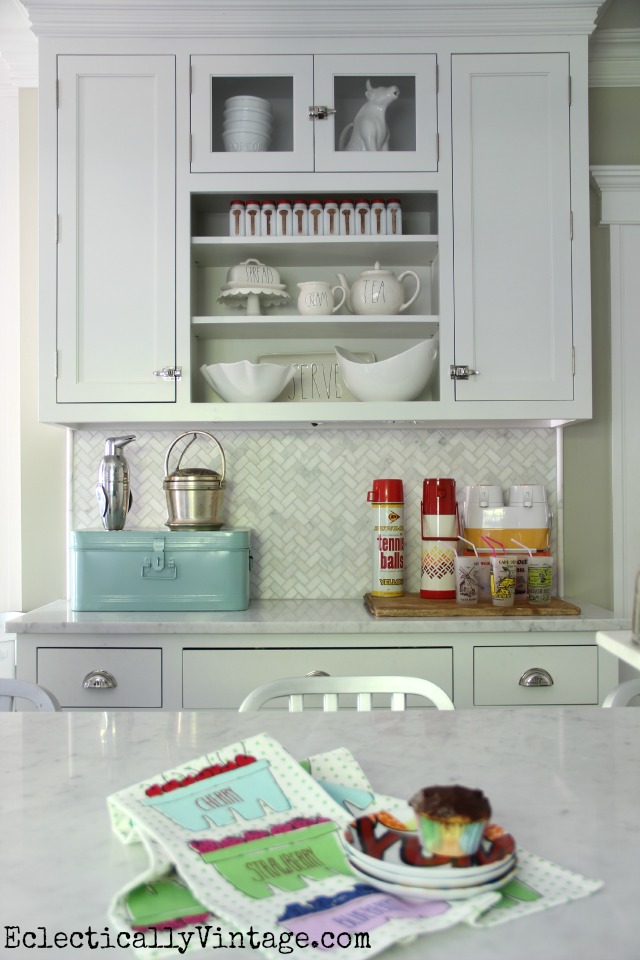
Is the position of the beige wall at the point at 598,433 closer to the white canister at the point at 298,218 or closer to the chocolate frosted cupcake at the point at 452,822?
the white canister at the point at 298,218

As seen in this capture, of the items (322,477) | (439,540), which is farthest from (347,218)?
(439,540)

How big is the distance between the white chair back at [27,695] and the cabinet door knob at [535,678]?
4.45ft

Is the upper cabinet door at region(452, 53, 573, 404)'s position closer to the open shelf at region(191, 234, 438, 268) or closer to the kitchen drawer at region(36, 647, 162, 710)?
the open shelf at region(191, 234, 438, 268)

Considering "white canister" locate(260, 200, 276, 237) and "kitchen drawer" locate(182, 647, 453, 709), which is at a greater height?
"white canister" locate(260, 200, 276, 237)

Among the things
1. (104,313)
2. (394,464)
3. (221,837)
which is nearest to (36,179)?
(104,313)

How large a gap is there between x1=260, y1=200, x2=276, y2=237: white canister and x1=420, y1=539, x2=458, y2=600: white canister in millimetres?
1131

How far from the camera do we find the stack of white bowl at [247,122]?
8.51ft

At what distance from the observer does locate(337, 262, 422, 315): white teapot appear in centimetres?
268

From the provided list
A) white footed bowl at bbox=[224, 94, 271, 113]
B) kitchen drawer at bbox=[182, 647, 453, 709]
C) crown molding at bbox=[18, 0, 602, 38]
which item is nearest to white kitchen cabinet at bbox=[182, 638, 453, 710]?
kitchen drawer at bbox=[182, 647, 453, 709]

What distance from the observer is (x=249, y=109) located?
2.59 meters

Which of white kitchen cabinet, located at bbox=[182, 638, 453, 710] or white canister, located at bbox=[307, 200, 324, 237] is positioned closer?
white kitchen cabinet, located at bbox=[182, 638, 453, 710]

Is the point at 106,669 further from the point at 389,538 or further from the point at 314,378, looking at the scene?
the point at 314,378

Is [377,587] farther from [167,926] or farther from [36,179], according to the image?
[167,926]

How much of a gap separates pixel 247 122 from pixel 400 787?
2.22 m
